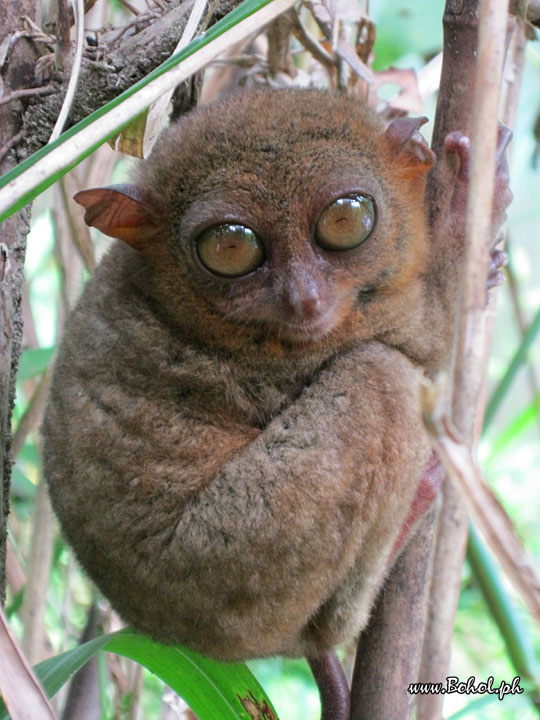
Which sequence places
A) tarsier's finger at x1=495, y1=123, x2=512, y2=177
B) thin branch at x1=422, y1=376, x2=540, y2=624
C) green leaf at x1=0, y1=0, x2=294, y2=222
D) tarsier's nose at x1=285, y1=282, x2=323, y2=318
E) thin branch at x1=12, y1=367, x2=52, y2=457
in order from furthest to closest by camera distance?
1. thin branch at x1=12, y1=367, x2=52, y2=457
2. tarsier's finger at x1=495, y1=123, x2=512, y2=177
3. tarsier's nose at x1=285, y1=282, x2=323, y2=318
4. green leaf at x1=0, y1=0, x2=294, y2=222
5. thin branch at x1=422, y1=376, x2=540, y2=624

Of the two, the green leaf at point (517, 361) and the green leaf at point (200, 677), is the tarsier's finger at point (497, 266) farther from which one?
the green leaf at point (200, 677)

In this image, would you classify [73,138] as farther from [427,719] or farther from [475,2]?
[427,719]

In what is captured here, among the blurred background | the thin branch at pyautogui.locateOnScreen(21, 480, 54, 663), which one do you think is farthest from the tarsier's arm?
the thin branch at pyautogui.locateOnScreen(21, 480, 54, 663)

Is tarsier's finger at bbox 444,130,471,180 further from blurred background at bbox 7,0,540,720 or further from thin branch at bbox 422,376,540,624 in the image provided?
thin branch at bbox 422,376,540,624

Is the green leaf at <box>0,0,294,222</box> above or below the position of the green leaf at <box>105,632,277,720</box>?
above

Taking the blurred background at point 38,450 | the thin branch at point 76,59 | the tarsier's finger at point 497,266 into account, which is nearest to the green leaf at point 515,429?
the blurred background at point 38,450

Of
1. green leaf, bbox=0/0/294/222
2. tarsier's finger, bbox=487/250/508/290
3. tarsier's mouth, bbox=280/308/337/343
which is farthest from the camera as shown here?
tarsier's finger, bbox=487/250/508/290

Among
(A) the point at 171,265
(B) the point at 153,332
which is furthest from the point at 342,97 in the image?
(B) the point at 153,332
